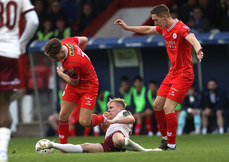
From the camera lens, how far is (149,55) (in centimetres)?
1647

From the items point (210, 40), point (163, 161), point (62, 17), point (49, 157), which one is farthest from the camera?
point (62, 17)

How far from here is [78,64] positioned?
8.69 m

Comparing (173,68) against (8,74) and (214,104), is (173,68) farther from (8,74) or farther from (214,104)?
(214,104)

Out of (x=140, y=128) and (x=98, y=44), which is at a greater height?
(x=98, y=44)

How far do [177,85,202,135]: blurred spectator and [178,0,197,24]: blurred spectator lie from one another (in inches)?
82.6

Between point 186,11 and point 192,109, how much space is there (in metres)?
2.85

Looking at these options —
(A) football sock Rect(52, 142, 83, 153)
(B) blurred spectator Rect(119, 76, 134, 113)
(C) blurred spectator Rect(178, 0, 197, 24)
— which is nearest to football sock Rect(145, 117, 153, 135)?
(B) blurred spectator Rect(119, 76, 134, 113)

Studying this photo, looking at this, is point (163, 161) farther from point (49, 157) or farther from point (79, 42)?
point (79, 42)

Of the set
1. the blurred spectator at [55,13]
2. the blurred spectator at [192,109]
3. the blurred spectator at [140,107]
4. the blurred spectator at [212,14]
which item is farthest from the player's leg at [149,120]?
the blurred spectator at [55,13]

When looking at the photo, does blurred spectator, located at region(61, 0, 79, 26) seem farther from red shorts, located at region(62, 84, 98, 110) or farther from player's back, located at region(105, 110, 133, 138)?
player's back, located at region(105, 110, 133, 138)

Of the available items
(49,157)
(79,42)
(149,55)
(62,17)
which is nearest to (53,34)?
(62,17)

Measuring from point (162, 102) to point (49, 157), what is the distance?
7.53 feet

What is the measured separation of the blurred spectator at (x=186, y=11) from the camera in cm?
1599

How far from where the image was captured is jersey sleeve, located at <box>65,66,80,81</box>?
865 cm
